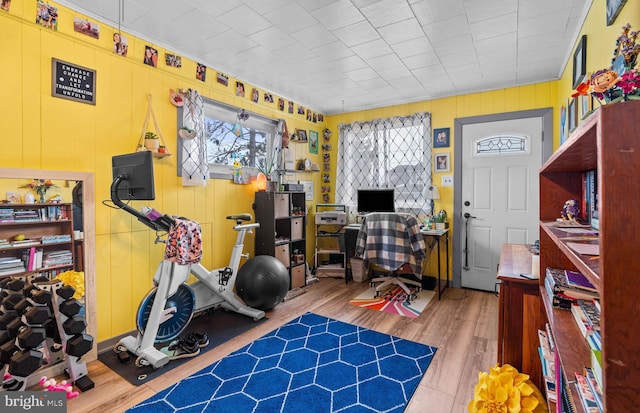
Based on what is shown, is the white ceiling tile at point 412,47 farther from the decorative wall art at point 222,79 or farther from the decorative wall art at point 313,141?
the decorative wall art at point 313,141

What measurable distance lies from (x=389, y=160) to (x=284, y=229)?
176 cm

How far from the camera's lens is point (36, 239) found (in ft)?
6.61

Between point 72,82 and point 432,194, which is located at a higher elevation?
point 72,82

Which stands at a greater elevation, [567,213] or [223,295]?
[567,213]

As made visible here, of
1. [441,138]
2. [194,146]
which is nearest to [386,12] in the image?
[194,146]

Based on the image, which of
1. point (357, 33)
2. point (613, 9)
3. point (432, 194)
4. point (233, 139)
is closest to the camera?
point (613, 9)

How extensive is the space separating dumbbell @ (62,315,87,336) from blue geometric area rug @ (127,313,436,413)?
22.8 inches

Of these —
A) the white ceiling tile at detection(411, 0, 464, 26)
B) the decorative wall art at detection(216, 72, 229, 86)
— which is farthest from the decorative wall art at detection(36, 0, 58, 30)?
the white ceiling tile at detection(411, 0, 464, 26)

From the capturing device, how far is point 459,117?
396 centimetres

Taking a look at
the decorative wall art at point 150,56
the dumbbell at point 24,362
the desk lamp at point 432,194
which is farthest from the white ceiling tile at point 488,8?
the dumbbell at point 24,362

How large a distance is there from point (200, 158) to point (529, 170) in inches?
139

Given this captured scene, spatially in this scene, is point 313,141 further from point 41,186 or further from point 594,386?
point 594,386

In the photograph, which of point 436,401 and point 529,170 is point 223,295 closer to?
point 436,401

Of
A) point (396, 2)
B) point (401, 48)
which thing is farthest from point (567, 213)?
point (401, 48)
